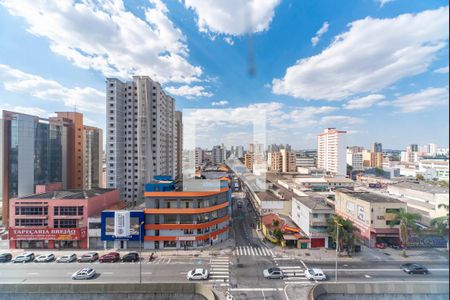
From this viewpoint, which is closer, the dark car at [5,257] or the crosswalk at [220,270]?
the crosswalk at [220,270]

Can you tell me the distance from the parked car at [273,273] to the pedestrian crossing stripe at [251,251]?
4.38 ft

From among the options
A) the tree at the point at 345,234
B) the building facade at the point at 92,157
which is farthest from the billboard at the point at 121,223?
the building facade at the point at 92,157

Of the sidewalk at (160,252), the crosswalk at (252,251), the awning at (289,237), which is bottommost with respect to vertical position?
the crosswalk at (252,251)

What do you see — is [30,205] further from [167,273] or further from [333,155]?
[333,155]

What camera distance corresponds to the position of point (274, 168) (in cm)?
2866

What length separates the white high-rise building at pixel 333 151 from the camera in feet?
74.8

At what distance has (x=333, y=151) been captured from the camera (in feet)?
77.8

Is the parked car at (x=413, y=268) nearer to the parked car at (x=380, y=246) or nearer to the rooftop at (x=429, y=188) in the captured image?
the parked car at (x=380, y=246)

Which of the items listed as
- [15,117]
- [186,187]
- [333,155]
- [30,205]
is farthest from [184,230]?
[333,155]

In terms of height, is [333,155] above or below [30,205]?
above

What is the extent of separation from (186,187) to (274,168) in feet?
75.5

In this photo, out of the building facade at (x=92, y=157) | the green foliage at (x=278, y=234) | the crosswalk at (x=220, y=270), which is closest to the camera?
the crosswalk at (x=220, y=270)

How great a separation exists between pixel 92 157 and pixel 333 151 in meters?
25.9

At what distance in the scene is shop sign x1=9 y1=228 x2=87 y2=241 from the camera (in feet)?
23.6
